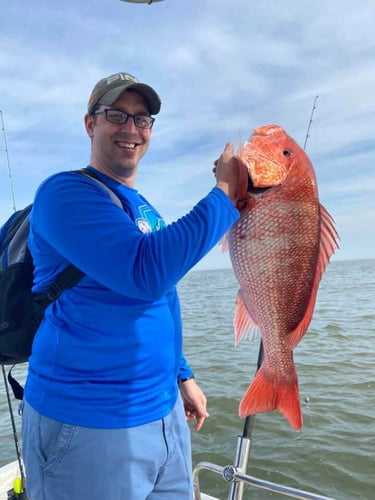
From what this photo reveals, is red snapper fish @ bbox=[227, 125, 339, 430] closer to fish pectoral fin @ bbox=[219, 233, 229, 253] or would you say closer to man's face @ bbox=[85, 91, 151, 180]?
fish pectoral fin @ bbox=[219, 233, 229, 253]

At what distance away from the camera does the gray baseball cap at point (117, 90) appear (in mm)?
1799

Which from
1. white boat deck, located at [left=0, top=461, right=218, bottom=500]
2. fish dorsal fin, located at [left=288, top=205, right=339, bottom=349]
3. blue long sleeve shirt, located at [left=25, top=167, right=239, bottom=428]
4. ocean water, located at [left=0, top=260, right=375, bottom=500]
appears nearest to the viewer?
blue long sleeve shirt, located at [left=25, top=167, right=239, bottom=428]

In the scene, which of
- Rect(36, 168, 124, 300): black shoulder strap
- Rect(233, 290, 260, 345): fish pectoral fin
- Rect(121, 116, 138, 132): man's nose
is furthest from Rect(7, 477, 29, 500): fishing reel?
Rect(121, 116, 138, 132): man's nose

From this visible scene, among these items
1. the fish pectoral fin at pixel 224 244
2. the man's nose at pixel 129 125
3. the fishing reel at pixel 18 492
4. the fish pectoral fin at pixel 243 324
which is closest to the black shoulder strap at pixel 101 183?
the man's nose at pixel 129 125

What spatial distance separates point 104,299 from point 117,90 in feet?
2.80

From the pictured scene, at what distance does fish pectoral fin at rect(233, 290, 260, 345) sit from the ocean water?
317cm

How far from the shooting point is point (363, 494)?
459cm

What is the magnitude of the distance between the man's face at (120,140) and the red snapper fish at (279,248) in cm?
50

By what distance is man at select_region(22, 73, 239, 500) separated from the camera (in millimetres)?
1428

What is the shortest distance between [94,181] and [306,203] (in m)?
0.78

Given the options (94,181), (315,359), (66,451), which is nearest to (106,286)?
(94,181)

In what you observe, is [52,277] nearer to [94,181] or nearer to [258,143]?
[94,181]

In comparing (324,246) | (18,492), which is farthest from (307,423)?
(324,246)

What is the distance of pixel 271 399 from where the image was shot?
1726 mm
